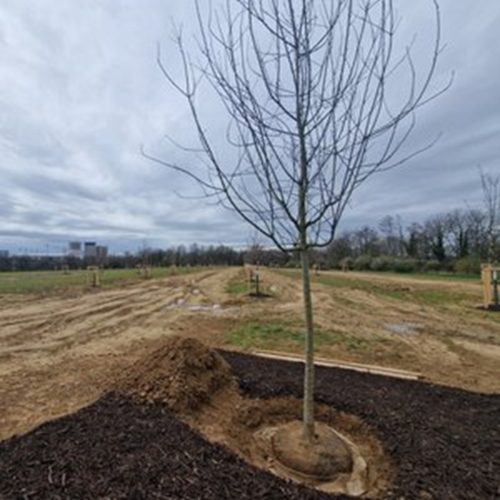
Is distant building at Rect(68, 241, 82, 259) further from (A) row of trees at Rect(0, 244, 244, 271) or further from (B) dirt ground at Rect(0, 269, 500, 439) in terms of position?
(B) dirt ground at Rect(0, 269, 500, 439)

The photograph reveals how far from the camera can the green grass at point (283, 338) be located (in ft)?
28.2

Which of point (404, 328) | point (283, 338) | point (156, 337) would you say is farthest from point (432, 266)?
point (156, 337)

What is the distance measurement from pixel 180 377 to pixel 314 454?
1741mm

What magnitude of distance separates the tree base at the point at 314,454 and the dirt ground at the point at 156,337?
2.71 meters

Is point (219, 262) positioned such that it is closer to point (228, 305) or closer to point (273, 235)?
point (228, 305)

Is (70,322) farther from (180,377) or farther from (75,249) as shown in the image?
(75,249)

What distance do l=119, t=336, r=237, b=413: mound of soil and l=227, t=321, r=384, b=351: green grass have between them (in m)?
3.42

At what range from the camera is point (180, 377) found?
4352 millimetres

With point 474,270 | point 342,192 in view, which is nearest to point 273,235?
point 342,192

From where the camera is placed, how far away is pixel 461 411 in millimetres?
4430

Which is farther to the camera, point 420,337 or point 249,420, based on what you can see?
Answer: point 420,337

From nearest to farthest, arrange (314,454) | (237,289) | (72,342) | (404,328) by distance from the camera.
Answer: (314,454), (72,342), (404,328), (237,289)

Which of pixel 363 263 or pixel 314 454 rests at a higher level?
pixel 363 263

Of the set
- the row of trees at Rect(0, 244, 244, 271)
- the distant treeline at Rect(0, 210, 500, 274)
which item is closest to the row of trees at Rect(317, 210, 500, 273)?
the distant treeline at Rect(0, 210, 500, 274)
